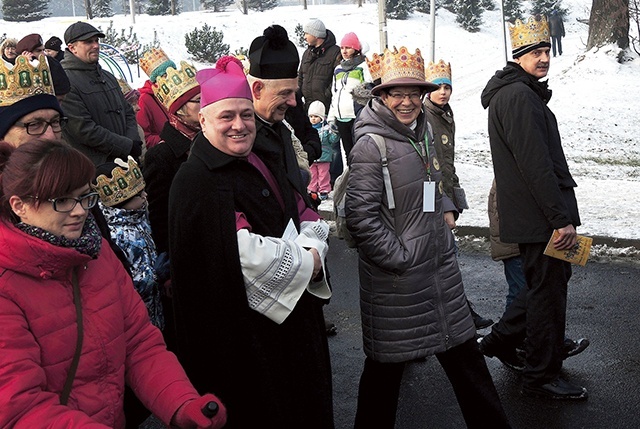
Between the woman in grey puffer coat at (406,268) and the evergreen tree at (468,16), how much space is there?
41805 millimetres

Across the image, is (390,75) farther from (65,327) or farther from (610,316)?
(610,316)

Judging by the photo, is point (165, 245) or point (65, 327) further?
point (165, 245)

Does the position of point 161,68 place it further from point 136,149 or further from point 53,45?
point 53,45

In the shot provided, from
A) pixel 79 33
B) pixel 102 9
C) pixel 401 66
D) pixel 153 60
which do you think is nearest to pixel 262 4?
pixel 102 9

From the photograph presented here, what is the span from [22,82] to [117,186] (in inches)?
24.3

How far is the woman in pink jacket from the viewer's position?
2324 millimetres

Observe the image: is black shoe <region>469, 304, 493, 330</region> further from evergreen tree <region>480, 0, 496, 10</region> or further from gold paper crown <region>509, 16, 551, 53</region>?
evergreen tree <region>480, 0, 496, 10</region>

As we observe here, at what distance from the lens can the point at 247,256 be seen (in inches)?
121

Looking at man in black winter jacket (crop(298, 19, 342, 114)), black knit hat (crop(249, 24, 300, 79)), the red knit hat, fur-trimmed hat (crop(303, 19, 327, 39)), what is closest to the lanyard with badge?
black knit hat (crop(249, 24, 300, 79))

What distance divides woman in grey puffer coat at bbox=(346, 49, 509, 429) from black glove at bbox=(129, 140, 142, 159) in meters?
2.93

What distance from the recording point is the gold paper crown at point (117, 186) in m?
3.76

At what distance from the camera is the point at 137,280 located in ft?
12.0

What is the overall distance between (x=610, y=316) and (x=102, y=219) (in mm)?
4280

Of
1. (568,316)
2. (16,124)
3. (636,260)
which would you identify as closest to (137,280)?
(16,124)
